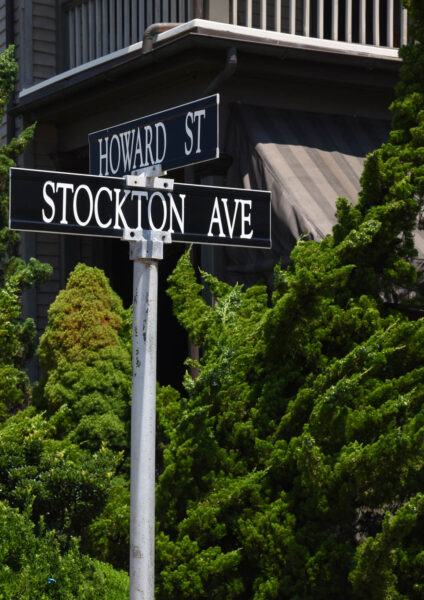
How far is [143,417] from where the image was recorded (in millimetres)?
4199

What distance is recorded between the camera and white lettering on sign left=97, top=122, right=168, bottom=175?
15.2ft

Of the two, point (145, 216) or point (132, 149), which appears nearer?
point (145, 216)

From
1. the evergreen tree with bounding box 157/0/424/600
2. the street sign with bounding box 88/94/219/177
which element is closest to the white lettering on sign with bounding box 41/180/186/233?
the street sign with bounding box 88/94/219/177

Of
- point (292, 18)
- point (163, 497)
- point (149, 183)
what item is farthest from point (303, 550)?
point (292, 18)

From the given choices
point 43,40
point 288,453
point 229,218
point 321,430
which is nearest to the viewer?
point 229,218

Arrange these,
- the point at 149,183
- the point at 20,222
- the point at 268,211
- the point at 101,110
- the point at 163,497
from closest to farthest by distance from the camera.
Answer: the point at 20,222
the point at 149,183
the point at 268,211
the point at 163,497
the point at 101,110

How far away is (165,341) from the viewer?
11.3 m

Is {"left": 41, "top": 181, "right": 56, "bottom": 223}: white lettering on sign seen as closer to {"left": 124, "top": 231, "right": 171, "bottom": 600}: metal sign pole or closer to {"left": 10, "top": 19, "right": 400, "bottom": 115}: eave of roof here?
{"left": 124, "top": 231, "right": 171, "bottom": 600}: metal sign pole

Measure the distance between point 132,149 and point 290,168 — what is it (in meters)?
3.99

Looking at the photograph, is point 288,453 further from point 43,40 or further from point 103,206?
point 43,40

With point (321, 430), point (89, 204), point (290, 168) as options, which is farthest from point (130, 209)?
point (290, 168)

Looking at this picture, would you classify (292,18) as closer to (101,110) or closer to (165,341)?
(101,110)

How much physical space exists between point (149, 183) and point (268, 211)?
2.06 feet

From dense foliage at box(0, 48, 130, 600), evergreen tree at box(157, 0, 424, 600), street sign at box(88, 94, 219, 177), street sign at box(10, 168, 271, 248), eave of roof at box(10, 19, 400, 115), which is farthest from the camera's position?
eave of roof at box(10, 19, 400, 115)
